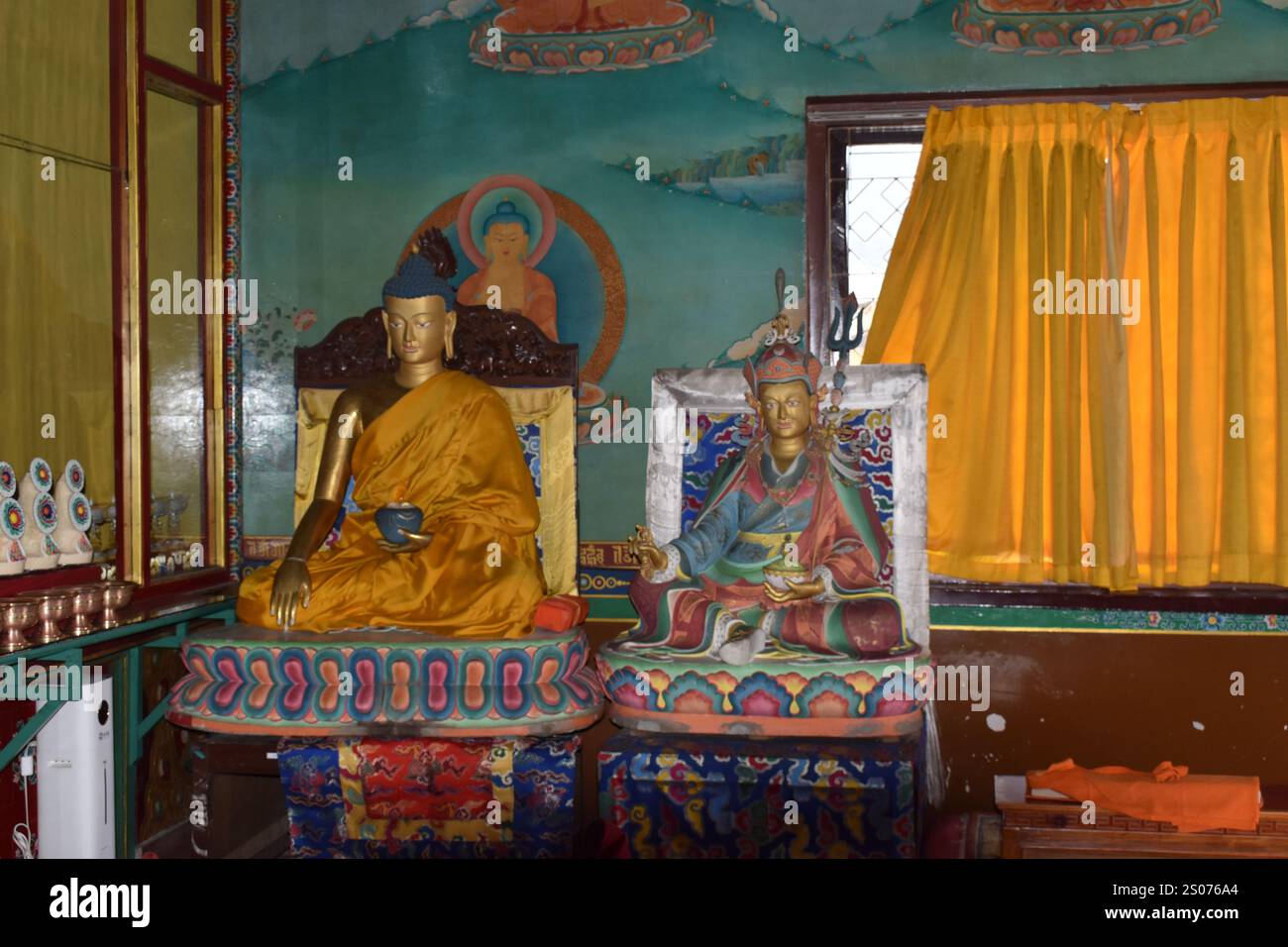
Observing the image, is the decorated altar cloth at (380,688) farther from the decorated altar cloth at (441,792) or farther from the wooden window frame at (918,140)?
the wooden window frame at (918,140)

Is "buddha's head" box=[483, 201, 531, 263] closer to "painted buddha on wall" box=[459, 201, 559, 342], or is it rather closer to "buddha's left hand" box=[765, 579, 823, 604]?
"painted buddha on wall" box=[459, 201, 559, 342]

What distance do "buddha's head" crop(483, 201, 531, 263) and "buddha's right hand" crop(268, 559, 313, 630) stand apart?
177cm

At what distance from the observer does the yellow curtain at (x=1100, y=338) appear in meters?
4.68

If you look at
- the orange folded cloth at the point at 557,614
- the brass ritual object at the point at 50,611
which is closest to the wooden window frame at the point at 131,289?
the brass ritual object at the point at 50,611

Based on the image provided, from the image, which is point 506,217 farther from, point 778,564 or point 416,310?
point 778,564

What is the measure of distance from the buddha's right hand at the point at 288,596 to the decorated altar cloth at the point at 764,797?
1209 millimetres

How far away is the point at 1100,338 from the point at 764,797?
2.29 meters

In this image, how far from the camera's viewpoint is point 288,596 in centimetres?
425

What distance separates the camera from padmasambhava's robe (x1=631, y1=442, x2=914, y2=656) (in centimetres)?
403

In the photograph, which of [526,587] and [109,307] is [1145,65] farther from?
[109,307]

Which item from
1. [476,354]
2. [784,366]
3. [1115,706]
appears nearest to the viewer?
[784,366]

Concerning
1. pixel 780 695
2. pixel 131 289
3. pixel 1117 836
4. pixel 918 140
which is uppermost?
pixel 918 140

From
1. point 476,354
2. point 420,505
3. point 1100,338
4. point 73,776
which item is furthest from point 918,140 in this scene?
point 73,776

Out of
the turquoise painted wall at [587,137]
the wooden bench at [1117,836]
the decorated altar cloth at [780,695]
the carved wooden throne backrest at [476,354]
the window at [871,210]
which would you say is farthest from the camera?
the window at [871,210]
